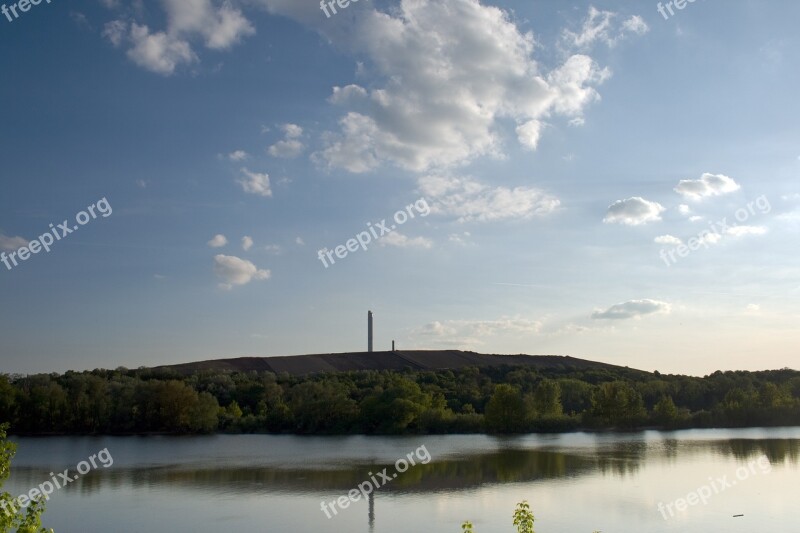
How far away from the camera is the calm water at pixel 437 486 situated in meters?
25.2

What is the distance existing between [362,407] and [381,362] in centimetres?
4221

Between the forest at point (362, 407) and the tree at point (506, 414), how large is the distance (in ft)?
0.34

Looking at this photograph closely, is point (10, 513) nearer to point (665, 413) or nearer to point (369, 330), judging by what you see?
point (665, 413)

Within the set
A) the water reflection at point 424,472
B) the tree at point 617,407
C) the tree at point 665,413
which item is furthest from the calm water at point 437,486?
the tree at point 617,407

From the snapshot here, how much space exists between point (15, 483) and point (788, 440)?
55.4 metres

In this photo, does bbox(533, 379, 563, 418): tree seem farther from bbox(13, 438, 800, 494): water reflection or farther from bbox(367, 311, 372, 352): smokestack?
bbox(367, 311, 372, 352): smokestack

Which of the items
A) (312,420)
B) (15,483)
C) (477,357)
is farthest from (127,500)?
(477,357)

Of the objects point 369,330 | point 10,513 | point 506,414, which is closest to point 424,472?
point 10,513

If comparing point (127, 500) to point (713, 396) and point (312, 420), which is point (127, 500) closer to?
point (312, 420)

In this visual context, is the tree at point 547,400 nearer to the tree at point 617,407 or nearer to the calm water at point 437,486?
the tree at point 617,407

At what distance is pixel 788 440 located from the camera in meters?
54.7

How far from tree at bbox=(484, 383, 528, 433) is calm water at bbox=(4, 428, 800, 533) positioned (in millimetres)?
12372

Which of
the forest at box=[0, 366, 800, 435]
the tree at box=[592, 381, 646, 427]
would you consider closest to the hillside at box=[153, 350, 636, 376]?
the forest at box=[0, 366, 800, 435]

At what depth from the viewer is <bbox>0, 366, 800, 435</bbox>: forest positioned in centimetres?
7269
